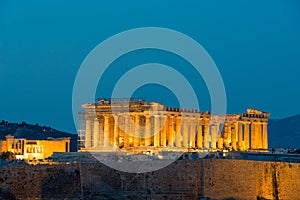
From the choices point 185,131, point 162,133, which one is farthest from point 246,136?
point 162,133

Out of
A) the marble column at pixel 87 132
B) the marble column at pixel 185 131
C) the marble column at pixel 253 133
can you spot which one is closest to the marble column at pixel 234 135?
the marble column at pixel 253 133

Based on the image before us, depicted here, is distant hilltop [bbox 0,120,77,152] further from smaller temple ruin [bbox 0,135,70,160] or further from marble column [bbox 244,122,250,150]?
marble column [bbox 244,122,250,150]

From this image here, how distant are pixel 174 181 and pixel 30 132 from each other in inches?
1944

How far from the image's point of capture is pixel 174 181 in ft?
137

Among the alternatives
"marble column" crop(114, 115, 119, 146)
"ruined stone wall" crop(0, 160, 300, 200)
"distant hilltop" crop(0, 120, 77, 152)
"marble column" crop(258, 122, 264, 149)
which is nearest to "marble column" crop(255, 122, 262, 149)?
"marble column" crop(258, 122, 264, 149)

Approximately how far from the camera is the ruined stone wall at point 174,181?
38094mm

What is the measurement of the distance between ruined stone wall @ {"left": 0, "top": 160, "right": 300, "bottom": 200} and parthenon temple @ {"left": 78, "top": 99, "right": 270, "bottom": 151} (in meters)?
17.5

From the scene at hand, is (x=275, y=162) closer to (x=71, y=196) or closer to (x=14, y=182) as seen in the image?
(x=71, y=196)

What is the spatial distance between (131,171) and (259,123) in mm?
30757

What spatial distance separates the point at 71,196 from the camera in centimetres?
3878

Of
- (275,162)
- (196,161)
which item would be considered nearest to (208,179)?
(196,161)

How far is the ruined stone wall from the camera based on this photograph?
125 ft

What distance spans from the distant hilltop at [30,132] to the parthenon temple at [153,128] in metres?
19.5

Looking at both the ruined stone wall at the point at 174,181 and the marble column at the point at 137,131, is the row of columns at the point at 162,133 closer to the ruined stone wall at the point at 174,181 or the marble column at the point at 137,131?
the marble column at the point at 137,131
